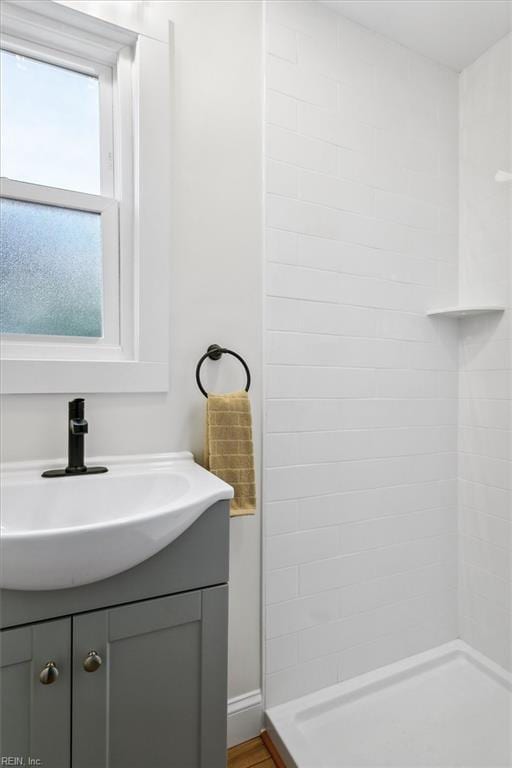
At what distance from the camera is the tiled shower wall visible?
4.97 ft

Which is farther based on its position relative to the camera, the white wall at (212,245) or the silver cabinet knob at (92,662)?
the white wall at (212,245)

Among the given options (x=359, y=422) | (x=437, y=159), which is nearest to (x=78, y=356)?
(x=359, y=422)

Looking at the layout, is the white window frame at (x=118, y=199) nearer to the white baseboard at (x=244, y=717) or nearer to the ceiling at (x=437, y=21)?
the ceiling at (x=437, y=21)

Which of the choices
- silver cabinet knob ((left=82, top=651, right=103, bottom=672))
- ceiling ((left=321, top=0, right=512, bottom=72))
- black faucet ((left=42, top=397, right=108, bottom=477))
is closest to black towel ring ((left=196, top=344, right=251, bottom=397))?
black faucet ((left=42, top=397, right=108, bottom=477))

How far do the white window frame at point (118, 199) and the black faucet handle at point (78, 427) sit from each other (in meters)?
0.12

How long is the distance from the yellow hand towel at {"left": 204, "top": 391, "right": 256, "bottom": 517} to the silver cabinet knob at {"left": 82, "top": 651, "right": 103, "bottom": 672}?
50cm

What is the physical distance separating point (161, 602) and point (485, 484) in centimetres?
142

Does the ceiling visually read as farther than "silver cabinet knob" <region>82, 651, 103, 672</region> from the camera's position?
Yes

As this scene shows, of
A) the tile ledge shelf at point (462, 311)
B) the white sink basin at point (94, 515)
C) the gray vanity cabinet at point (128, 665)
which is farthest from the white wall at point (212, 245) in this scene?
the tile ledge shelf at point (462, 311)

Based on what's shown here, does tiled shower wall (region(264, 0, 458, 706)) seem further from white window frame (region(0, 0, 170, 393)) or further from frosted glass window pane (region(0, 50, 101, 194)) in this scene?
frosted glass window pane (region(0, 50, 101, 194))

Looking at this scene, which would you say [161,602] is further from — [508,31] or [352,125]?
[508,31]

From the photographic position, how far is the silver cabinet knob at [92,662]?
34.1 inches

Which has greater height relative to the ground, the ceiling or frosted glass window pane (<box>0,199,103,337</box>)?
the ceiling

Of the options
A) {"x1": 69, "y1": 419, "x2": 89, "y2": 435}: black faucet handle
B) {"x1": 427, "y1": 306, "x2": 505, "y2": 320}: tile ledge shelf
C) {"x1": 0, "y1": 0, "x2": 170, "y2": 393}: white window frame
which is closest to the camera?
{"x1": 69, "y1": 419, "x2": 89, "y2": 435}: black faucet handle
